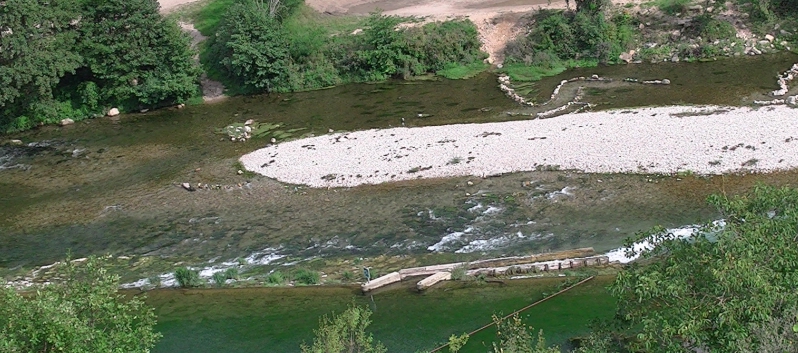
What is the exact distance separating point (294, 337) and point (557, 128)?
22.8 meters

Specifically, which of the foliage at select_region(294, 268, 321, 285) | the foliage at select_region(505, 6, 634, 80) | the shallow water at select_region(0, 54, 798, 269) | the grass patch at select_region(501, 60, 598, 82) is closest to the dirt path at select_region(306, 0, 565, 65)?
the foliage at select_region(505, 6, 634, 80)

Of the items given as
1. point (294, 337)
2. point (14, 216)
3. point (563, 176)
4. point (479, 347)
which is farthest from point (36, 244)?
point (563, 176)

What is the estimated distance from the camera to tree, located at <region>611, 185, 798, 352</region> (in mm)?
16422

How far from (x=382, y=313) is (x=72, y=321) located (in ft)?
42.3

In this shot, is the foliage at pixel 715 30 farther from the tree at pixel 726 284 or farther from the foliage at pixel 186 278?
the foliage at pixel 186 278

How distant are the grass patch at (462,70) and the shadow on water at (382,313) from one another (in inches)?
1233

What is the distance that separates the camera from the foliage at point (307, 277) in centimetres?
3228

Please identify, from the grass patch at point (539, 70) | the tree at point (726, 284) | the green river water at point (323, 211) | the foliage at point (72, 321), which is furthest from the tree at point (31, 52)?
the tree at point (726, 284)

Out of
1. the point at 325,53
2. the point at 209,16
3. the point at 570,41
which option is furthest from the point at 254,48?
the point at 570,41

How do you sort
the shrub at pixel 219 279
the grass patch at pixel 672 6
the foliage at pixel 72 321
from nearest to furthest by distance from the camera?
the foliage at pixel 72 321
the shrub at pixel 219 279
the grass patch at pixel 672 6

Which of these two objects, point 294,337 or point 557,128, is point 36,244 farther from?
point 557,128

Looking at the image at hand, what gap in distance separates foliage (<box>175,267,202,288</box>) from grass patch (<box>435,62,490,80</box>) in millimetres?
32158

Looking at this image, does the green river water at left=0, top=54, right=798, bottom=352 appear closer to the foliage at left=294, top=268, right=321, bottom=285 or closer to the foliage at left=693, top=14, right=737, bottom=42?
the foliage at left=294, top=268, right=321, bottom=285

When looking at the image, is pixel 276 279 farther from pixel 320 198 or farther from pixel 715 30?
pixel 715 30
